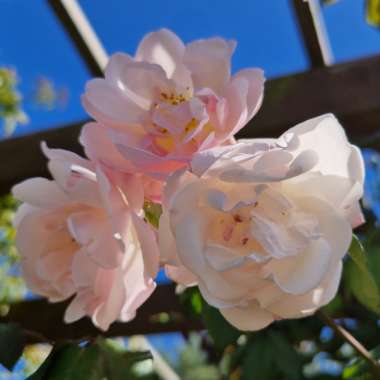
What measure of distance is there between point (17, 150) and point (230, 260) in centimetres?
156

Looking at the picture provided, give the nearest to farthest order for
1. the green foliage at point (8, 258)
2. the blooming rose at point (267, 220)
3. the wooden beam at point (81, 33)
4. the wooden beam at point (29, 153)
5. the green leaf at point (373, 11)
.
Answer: the blooming rose at point (267, 220) < the green leaf at point (373, 11) < the wooden beam at point (81, 33) < the wooden beam at point (29, 153) < the green foliage at point (8, 258)

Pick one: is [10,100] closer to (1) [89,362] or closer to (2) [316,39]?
(2) [316,39]

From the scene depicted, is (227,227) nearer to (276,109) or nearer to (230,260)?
(230,260)

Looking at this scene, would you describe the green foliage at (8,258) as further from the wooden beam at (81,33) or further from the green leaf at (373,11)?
the green leaf at (373,11)

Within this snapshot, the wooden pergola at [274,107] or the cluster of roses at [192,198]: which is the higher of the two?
the cluster of roses at [192,198]

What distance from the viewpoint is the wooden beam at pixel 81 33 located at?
5.45ft

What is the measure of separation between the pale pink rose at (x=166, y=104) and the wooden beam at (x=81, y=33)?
3.98 ft

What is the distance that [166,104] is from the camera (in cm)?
50

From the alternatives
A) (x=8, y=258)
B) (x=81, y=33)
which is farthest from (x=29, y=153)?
(x=8, y=258)

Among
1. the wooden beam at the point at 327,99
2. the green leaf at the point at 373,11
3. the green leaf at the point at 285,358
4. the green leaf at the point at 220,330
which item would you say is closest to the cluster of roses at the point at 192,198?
the green leaf at the point at 220,330

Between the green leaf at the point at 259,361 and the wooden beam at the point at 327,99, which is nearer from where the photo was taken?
the green leaf at the point at 259,361

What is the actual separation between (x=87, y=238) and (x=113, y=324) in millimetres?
1512

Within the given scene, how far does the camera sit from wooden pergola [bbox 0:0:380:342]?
1.56 meters

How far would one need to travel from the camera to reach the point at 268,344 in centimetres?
121
